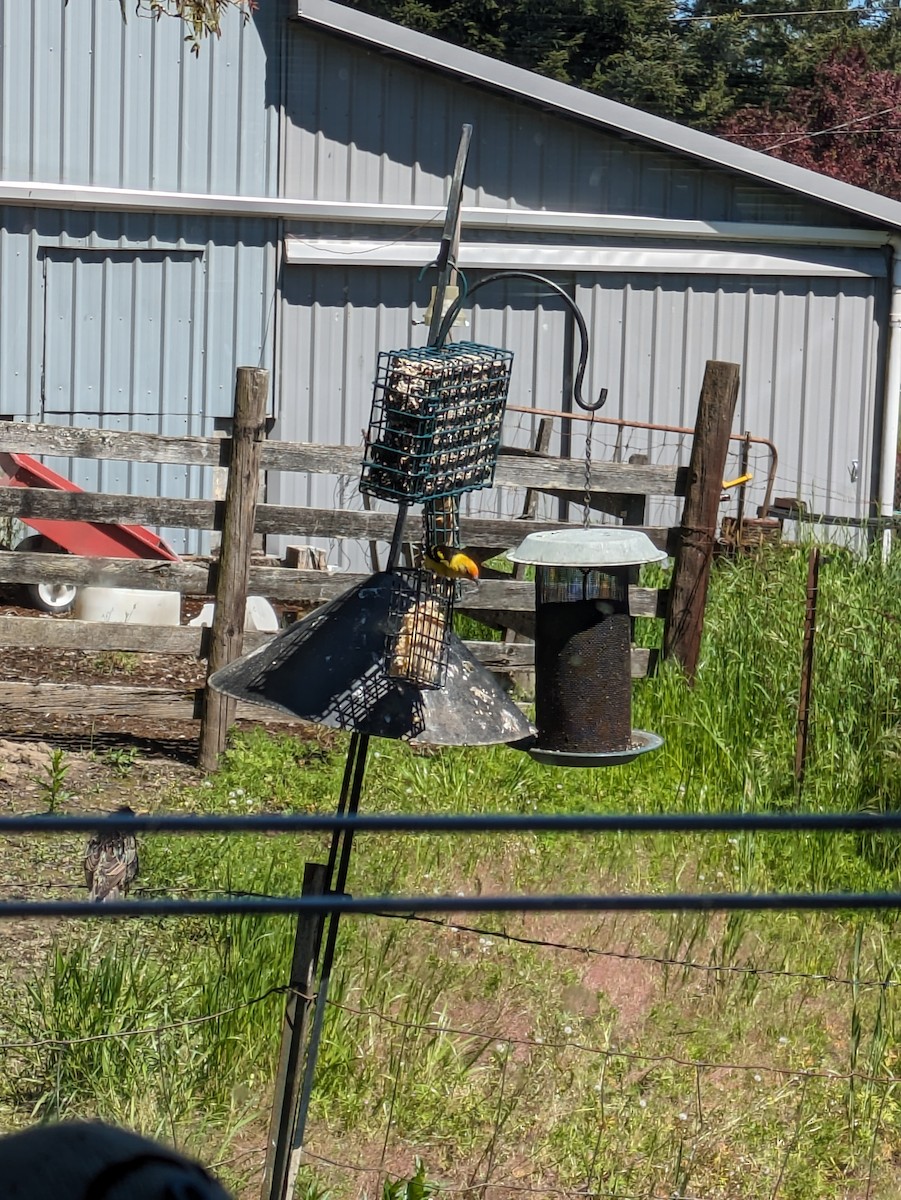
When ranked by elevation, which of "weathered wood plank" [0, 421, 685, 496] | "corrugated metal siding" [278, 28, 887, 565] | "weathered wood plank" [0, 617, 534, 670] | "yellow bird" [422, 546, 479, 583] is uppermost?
"corrugated metal siding" [278, 28, 887, 565]

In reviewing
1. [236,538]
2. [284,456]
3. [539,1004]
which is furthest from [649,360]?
[539,1004]

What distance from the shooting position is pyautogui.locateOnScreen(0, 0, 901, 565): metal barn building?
1130 cm

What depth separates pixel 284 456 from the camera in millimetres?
7129

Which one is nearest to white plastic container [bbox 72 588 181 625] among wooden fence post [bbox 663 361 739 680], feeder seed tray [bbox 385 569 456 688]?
wooden fence post [bbox 663 361 739 680]

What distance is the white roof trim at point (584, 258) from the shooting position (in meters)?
11.5

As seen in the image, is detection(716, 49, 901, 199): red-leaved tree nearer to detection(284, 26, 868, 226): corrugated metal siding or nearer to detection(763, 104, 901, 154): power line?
detection(763, 104, 901, 154): power line

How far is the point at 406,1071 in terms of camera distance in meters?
4.21

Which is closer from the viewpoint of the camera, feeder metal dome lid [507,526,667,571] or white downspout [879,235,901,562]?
feeder metal dome lid [507,526,667,571]

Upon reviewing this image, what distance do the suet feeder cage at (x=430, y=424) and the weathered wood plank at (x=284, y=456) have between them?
354 centimetres

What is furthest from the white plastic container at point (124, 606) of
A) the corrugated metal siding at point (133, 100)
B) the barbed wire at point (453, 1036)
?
the barbed wire at point (453, 1036)

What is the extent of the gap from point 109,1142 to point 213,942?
3511 mm

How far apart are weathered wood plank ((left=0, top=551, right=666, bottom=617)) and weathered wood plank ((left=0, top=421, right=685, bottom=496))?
50cm

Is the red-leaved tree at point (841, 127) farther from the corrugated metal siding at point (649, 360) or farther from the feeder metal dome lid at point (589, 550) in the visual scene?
the feeder metal dome lid at point (589, 550)

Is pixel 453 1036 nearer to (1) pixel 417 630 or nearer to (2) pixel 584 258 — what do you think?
(1) pixel 417 630
